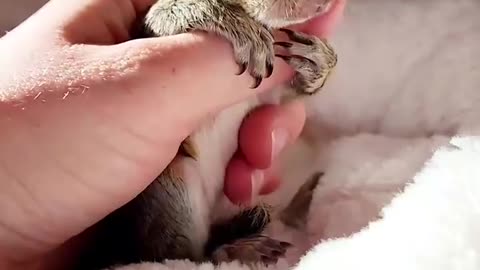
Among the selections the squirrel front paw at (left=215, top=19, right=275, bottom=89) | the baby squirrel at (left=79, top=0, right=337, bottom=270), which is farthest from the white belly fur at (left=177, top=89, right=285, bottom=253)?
the squirrel front paw at (left=215, top=19, right=275, bottom=89)

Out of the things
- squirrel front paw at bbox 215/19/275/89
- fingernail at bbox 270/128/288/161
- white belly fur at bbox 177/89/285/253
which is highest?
squirrel front paw at bbox 215/19/275/89

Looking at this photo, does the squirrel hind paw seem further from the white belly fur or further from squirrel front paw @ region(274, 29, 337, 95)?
squirrel front paw @ region(274, 29, 337, 95)

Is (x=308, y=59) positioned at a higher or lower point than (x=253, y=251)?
higher

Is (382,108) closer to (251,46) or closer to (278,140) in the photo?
(278,140)

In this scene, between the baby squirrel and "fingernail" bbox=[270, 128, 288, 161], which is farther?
"fingernail" bbox=[270, 128, 288, 161]

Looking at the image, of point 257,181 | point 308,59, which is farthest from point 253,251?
point 308,59
